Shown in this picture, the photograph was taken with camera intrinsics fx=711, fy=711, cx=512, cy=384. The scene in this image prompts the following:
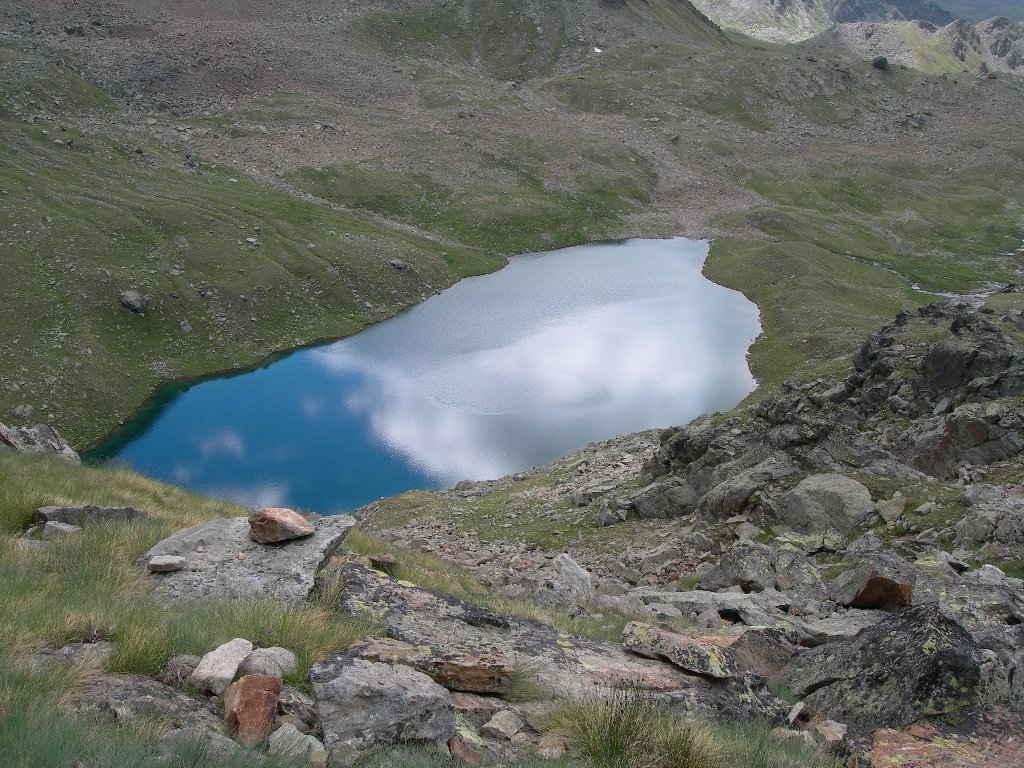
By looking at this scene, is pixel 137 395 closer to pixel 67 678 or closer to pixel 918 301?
pixel 67 678

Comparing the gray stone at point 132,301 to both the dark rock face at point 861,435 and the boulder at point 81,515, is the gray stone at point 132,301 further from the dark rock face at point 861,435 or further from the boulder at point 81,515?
the boulder at point 81,515

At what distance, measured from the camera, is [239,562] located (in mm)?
11289

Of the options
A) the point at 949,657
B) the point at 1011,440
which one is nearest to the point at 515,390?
the point at 1011,440

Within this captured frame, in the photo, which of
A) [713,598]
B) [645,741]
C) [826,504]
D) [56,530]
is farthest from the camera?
[826,504]

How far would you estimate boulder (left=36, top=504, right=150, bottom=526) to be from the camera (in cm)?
1354

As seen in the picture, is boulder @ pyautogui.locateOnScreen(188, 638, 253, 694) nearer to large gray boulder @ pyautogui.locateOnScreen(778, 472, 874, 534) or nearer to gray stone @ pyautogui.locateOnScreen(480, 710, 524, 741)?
gray stone @ pyautogui.locateOnScreen(480, 710, 524, 741)

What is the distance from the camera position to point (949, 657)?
10094 mm

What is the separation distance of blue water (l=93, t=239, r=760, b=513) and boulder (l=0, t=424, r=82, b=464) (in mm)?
7986

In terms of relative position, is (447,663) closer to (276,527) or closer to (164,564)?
(276,527)

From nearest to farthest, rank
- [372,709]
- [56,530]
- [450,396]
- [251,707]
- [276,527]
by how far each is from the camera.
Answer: [251,707], [372,709], [276,527], [56,530], [450,396]

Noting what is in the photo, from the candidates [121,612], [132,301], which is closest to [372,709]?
[121,612]

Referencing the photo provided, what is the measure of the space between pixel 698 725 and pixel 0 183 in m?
85.1

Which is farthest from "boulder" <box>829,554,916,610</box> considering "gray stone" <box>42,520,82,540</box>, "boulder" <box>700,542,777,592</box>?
"gray stone" <box>42,520,82,540</box>

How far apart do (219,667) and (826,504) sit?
2301 cm
